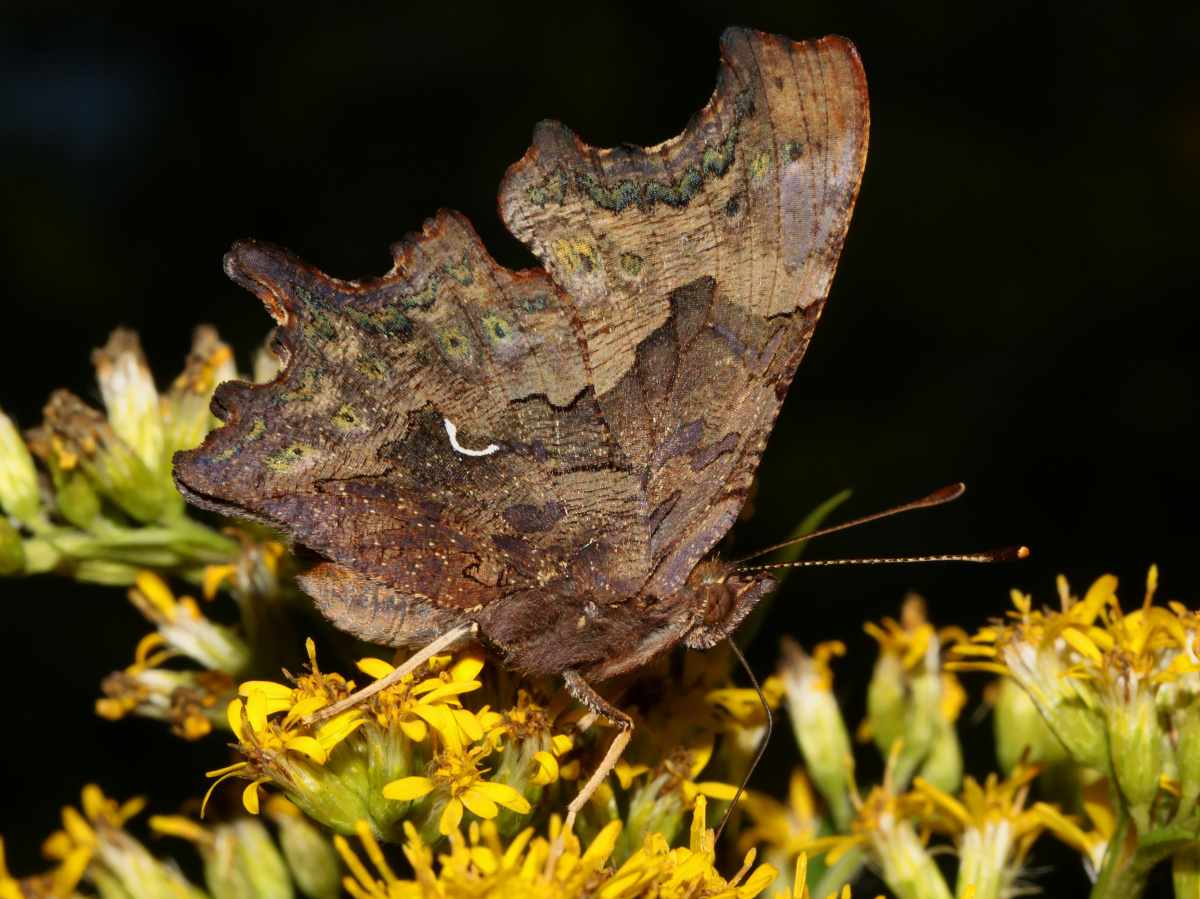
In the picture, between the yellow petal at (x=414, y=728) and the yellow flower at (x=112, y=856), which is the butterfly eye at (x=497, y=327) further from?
the yellow flower at (x=112, y=856)

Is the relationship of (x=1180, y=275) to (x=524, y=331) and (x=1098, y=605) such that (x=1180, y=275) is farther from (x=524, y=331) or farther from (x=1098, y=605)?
(x=524, y=331)

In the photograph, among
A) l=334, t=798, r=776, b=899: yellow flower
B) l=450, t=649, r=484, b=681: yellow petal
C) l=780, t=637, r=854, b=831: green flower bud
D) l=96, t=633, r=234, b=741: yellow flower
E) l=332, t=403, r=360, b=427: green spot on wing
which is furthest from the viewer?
l=780, t=637, r=854, b=831: green flower bud

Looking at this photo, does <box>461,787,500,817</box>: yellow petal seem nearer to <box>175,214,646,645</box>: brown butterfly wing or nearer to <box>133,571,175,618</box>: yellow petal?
<box>175,214,646,645</box>: brown butterfly wing

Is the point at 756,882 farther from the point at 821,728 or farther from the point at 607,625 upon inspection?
the point at 821,728

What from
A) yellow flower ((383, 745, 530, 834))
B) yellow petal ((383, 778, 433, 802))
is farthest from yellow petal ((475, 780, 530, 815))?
yellow petal ((383, 778, 433, 802))

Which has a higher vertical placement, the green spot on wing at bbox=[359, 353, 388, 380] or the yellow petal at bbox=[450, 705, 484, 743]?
the green spot on wing at bbox=[359, 353, 388, 380]

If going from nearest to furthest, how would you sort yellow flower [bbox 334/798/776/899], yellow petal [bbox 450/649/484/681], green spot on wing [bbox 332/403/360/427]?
yellow flower [bbox 334/798/776/899], yellow petal [bbox 450/649/484/681], green spot on wing [bbox 332/403/360/427]

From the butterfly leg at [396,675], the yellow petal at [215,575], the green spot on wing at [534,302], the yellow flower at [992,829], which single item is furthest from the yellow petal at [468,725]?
A: the yellow flower at [992,829]
